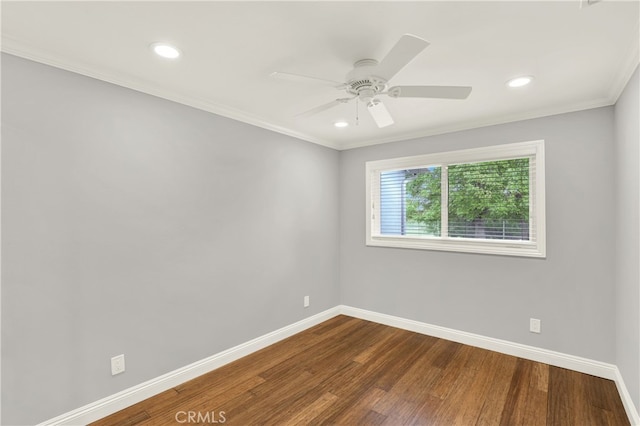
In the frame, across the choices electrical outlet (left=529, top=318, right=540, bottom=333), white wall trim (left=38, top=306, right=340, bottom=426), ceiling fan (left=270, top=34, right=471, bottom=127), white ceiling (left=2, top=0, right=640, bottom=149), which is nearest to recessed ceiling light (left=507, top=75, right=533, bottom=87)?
white ceiling (left=2, top=0, right=640, bottom=149)

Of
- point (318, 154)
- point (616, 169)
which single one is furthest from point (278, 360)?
point (616, 169)

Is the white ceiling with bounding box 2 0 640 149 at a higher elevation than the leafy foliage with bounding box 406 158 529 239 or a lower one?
higher

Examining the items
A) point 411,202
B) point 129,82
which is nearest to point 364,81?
point 129,82

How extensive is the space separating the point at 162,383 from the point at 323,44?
2.71 metres

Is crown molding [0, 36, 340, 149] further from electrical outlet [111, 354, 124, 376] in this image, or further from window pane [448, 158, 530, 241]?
window pane [448, 158, 530, 241]

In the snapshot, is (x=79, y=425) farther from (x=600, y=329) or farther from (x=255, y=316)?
(x=600, y=329)

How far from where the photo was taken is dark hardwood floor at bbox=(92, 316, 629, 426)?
81.6 inches

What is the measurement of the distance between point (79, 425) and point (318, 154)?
3.32 metres

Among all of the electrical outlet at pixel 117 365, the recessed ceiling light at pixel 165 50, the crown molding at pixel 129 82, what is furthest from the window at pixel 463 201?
the electrical outlet at pixel 117 365

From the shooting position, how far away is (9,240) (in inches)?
68.6

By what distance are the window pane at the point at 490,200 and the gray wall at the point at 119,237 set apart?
2053 mm

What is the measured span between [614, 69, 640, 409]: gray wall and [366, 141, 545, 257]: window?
0.55 meters

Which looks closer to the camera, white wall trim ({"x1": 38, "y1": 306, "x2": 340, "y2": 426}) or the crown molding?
the crown molding

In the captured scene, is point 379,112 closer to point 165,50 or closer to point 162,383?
point 165,50
